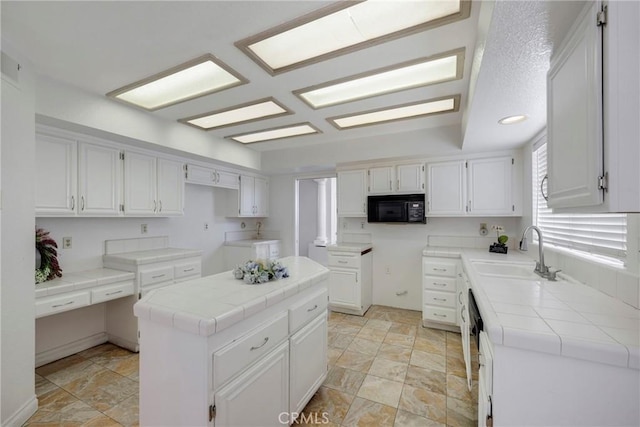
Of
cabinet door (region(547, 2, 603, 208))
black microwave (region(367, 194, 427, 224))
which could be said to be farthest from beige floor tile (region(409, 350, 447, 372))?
cabinet door (region(547, 2, 603, 208))

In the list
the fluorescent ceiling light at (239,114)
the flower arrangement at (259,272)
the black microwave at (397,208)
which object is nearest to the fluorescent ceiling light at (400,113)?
the fluorescent ceiling light at (239,114)

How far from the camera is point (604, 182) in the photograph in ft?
2.93

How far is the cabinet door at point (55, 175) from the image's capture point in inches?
86.5

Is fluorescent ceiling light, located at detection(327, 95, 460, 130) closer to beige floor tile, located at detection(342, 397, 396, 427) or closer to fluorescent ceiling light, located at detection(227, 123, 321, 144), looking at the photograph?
fluorescent ceiling light, located at detection(227, 123, 321, 144)

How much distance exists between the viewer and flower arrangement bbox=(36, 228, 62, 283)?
225cm

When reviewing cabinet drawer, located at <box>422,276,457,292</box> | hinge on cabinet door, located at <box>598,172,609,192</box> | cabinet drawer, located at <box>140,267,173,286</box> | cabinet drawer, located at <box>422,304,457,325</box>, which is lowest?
cabinet drawer, located at <box>422,304,457,325</box>

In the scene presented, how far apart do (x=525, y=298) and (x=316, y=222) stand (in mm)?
5025

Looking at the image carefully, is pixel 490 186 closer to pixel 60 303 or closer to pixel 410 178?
pixel 410 178

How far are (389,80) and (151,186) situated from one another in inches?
109

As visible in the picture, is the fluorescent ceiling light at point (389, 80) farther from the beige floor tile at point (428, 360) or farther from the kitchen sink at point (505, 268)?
the beige floor tile at point (428, 360)

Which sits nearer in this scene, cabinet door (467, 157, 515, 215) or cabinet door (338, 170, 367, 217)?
cabinet door (467, 157, 515, 215)

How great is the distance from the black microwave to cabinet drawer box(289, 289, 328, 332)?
1.90 meters

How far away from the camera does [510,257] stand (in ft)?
9.13

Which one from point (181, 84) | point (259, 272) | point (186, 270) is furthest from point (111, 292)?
point (181, 84)
